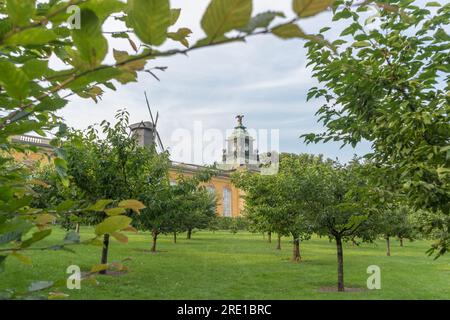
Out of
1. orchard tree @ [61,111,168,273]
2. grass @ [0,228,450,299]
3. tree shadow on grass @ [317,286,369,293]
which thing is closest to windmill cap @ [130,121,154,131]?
grass @ [0,228,450,299]

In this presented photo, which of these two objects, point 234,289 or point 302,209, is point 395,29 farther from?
point 302,209

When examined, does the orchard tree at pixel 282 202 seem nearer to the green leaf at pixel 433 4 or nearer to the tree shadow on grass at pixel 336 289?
the tree shadow on grass at pixel 336 289

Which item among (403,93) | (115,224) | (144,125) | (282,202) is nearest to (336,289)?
(282,202)

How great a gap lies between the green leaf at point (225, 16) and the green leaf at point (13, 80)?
334mm

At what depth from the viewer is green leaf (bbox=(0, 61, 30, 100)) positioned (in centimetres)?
60

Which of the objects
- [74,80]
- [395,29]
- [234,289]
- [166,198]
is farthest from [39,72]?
[166,198]

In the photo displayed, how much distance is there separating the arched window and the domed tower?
4.67 metres

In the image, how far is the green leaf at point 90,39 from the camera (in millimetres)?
539

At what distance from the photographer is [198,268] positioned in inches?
626

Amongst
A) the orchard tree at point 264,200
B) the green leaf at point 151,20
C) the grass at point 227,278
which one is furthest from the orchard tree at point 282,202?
the green leaf at point 151,20

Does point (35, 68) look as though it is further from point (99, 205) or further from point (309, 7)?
point (309, 7)

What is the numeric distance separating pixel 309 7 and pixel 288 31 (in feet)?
0.12
